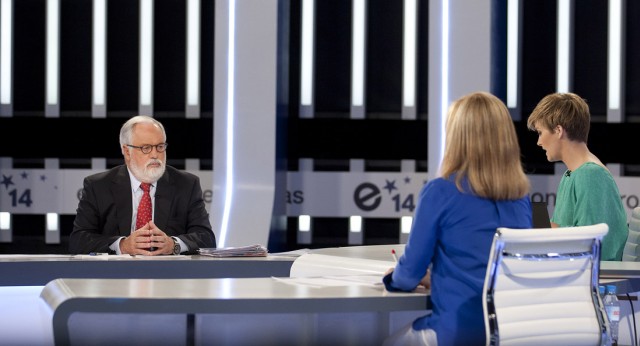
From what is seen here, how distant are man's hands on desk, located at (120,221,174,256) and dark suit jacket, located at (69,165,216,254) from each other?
14cm

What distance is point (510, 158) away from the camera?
2.39m

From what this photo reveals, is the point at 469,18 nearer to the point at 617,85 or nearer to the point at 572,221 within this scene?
the point at 617,85

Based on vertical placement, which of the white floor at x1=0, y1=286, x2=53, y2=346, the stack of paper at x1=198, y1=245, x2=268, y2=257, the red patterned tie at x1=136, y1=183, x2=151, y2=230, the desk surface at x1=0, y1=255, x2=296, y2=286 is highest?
the red patterned tie at x1=136, y1=183, x2=151, y2=230

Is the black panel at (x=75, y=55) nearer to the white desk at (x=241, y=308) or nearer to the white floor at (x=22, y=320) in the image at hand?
the white floor at (x=22, y=320)

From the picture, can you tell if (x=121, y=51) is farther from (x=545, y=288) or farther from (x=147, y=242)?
(x=545, y=288)

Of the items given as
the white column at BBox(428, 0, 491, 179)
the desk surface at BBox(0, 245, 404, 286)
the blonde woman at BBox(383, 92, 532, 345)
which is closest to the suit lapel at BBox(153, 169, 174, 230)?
the desk surface at BBox(0, 245, 404, 286)

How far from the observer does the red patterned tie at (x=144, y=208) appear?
3.95 meters

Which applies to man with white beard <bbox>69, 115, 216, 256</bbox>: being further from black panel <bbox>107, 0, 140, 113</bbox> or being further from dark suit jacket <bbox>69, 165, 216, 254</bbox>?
black panel <bbox>107, 0, 140, 113</bbox>

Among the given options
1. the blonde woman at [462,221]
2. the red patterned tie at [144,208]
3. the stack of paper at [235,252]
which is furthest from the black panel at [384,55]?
the blonde woman at [462,221]

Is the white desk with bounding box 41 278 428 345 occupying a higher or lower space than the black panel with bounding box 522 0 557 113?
lower

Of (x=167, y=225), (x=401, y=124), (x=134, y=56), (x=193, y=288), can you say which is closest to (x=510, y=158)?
(x=193, y=288)

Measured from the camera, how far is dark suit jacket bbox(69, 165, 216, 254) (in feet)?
12.8

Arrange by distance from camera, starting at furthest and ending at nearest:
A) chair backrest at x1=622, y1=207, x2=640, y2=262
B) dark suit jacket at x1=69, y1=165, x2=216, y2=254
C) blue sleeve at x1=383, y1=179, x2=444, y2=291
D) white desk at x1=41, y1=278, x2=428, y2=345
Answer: dark suit jacket at x1=69, y1=165, x2=216, y2=254
chair backrest at x1=622, y1=207, x2=640, y2=262
blue sleeve at x1=383, y1=179, x2=444, y2=291
white desk at x1=41, y1=278, x2=428, y2=345

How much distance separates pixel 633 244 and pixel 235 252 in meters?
1.47
